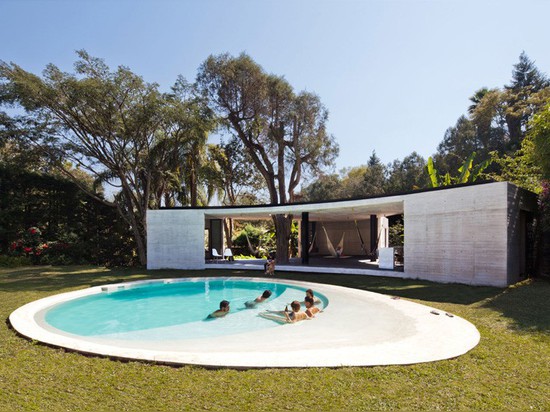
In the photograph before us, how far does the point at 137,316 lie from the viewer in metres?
9.72

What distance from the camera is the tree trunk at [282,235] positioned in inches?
805

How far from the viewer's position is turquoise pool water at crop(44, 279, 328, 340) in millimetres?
8023

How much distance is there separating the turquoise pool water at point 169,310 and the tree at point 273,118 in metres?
7.87

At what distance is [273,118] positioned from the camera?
2109 centimetres

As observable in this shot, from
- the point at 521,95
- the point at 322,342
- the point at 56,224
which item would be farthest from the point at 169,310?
the point at 521,95

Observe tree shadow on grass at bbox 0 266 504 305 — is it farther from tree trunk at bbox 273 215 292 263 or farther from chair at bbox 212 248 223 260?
tree trunk at bbox 273 215 292 263

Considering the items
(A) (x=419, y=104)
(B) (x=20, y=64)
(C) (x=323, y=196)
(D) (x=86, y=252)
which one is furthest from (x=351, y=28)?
(C) (x=323, y=196)

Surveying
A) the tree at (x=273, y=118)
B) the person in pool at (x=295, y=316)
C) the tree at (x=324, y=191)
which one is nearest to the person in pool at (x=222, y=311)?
the person in pool at (x=295, y=316)

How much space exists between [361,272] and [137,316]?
8818 millimetres

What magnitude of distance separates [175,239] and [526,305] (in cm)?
1394

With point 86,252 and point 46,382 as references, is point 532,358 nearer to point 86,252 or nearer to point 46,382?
point 46,382

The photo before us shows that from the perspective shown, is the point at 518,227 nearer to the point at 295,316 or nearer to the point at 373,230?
the point at 295,316

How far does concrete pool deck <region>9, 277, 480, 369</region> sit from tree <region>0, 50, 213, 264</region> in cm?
1150

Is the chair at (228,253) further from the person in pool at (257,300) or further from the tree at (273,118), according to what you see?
the person in pool at (257,300)
